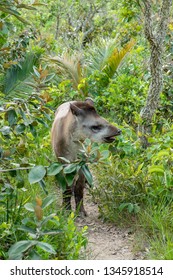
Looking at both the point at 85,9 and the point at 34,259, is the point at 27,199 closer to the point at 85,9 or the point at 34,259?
the point at 34,259

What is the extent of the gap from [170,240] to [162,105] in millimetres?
3617

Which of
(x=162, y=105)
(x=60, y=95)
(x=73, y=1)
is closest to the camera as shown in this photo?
(x=162, y=105)

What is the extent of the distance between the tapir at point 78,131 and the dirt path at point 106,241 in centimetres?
23

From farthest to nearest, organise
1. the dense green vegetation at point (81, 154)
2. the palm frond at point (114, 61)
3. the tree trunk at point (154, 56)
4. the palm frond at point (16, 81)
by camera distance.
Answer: the palm frond at point (114, 61) → the palm frond at point (16, 81) → the tree trunk at point (154, 56) → the dense green vegetation at point (81, 154)

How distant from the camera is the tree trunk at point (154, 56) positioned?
7395 millimetres

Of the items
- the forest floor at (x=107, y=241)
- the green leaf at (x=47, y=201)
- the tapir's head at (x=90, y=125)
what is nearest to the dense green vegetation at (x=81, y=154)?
the green leaf at (x=47, y=201)

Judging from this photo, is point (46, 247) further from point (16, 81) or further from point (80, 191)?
point (16, 81)

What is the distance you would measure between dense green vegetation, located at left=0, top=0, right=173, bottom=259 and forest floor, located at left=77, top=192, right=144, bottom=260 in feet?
0.34

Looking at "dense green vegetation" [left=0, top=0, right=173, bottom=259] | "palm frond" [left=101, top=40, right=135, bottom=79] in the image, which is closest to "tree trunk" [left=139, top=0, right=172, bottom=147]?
"dense green vegetation" [left=0, top=0, right=173, bottom=259]

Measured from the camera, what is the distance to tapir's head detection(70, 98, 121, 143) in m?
6.37

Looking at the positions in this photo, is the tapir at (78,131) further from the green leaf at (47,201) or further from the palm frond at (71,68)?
the palm frond at (71,68)

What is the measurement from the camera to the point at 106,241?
6.21 metres
